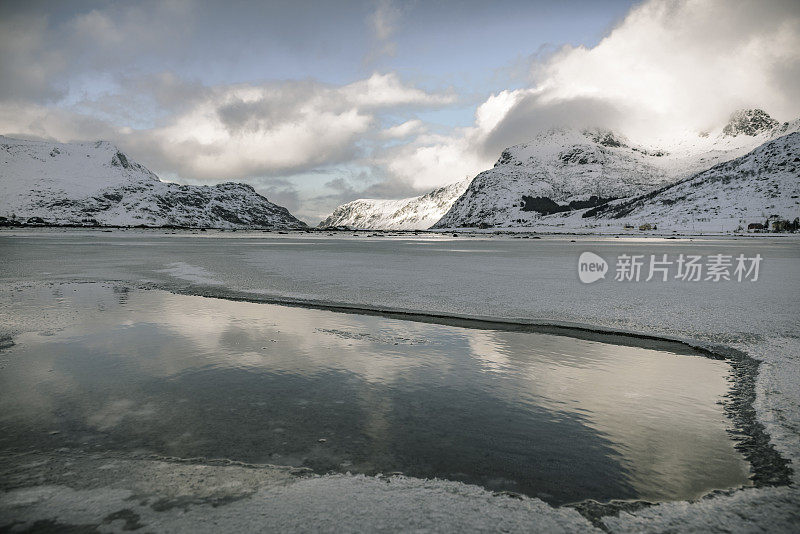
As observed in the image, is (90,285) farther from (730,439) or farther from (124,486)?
(730,439)

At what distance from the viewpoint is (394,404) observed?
20.9 feet

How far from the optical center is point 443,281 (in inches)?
766

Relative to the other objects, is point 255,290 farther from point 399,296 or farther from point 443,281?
point 443,281

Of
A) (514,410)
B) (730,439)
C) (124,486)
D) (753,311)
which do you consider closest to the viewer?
(124,486)

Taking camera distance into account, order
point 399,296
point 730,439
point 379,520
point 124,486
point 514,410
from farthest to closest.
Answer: point 399,296, point 514,410, point 730,439, point 124,486, point 379,520

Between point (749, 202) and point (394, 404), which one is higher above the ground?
point (749, 202)

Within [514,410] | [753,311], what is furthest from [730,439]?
[753,311]

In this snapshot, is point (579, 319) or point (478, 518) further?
point (579, 319)

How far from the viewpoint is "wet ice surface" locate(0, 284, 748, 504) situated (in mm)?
→ 4699

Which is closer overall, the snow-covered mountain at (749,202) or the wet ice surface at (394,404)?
the wet ice surface at (394,404)

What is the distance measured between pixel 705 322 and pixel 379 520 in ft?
36.0

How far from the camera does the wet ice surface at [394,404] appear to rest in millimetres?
4699

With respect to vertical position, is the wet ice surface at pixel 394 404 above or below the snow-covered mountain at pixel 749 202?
below

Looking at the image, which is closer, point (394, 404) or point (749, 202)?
point (394, 404)
